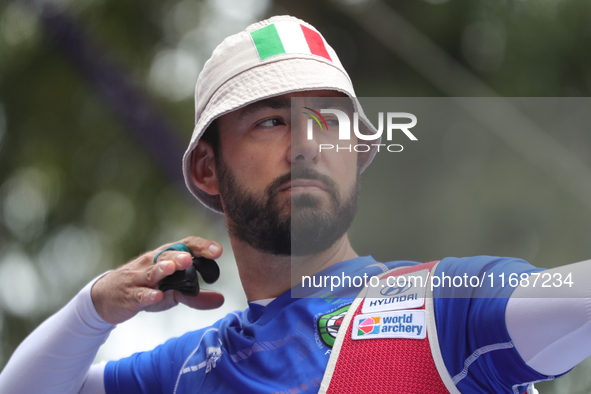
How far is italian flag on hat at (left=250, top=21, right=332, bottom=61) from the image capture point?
40.8 inches

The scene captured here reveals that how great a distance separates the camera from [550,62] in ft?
7.52

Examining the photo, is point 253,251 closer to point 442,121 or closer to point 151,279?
point 151,279

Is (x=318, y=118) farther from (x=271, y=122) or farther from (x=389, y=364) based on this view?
(x=389, y=364)

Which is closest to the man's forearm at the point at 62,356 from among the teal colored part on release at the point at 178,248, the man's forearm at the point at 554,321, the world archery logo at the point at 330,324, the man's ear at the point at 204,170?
the teal colored part on release at the point at 178,248

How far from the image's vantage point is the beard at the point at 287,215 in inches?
36.1

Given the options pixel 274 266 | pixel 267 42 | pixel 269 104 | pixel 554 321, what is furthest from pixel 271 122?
pixel 554 321

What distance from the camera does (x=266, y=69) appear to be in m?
1.02

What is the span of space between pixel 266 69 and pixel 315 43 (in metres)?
0.11

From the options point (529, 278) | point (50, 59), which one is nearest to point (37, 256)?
point (50, 59)

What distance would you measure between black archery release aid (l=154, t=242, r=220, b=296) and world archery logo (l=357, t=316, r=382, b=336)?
1.01 feet

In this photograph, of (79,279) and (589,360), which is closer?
(589,360)

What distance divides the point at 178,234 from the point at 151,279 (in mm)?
1767

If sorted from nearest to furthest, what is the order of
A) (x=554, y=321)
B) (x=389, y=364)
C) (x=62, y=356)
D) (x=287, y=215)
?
(x=554, y=321)
(x=389, y=364)
(x=287, y=215)
(x=62, y=356)

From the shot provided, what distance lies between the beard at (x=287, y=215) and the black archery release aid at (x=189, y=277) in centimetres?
9
